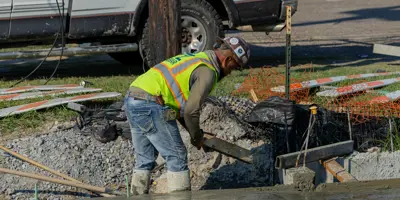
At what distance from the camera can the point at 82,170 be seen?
25.2ft

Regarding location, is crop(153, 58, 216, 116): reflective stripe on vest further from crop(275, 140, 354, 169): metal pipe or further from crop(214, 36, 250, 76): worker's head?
crop(275, 140, 354, 169): metal pipe

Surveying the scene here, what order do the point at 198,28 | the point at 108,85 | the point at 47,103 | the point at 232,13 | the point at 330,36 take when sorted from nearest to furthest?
the point at 47,103, the point at 108,85, the point at 198,28, the point at 232,13, the point at 330,36

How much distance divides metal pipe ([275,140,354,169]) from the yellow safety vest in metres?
1.43

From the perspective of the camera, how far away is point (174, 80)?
19.6 feet

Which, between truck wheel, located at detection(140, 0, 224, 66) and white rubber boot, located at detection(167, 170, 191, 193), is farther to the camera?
truck wheel, located at detection(140, 0, 224, 66)

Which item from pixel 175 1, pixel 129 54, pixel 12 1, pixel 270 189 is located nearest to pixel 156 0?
pixel 175 1

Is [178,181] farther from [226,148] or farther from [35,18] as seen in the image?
[35,18]

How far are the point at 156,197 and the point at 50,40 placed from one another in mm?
5001

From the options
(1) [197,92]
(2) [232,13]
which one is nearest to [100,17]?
(2) [232,13]

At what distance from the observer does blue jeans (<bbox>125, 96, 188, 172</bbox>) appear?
6.05 m

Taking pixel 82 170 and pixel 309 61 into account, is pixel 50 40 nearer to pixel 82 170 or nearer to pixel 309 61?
pixel 82 170

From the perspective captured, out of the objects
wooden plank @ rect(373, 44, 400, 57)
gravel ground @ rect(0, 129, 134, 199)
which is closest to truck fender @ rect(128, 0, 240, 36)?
wooden plank @ rect(373, 44, 400, 57)

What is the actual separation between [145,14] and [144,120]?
4.87 metres

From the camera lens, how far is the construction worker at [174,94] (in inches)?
233
